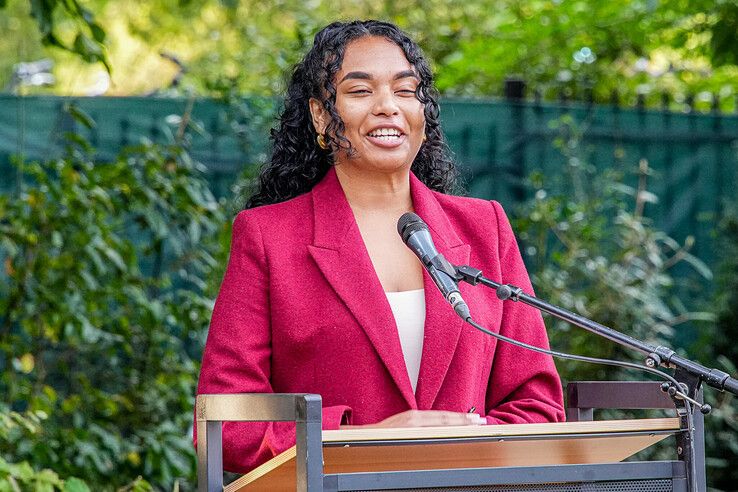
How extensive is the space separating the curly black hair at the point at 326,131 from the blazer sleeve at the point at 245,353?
9.5 inches

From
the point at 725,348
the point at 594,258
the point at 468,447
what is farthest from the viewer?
the point at 725,348

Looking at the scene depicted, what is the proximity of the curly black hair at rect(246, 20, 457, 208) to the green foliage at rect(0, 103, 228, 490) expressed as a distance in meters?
1.96

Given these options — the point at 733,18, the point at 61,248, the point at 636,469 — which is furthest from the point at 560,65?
the point at 636,469

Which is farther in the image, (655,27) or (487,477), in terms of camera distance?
(655,27)

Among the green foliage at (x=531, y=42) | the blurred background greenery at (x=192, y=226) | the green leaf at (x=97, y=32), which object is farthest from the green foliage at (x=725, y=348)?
the green leaf at (x=97, y=32)

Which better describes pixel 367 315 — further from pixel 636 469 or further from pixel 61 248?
pixel 61 248

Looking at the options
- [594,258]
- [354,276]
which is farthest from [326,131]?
[594,258]

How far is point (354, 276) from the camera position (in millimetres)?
2602

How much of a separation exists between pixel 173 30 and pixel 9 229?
988 centimetres

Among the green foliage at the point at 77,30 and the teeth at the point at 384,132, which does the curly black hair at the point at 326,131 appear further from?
the green foliage at the point at 77,30

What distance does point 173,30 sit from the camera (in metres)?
14.4

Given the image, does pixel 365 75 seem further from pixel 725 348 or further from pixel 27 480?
pixel 725 348

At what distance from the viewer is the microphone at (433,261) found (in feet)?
7.25

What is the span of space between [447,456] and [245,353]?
0.58 meters
